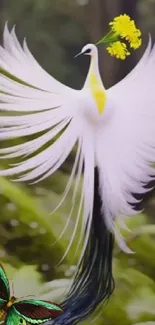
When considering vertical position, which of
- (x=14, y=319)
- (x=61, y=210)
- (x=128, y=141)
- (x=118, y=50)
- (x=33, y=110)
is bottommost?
(x=14, y=319)

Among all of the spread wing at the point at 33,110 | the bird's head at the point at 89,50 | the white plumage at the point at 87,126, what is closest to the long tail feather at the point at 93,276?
the white plumage at the point at 87,126

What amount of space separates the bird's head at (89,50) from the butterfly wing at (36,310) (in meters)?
0.58

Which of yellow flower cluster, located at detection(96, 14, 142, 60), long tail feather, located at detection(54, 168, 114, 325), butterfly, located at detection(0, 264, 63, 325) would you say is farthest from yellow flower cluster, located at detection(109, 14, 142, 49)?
butterfly, located at detection(0, 264, 63, 325)

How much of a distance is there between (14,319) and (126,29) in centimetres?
72

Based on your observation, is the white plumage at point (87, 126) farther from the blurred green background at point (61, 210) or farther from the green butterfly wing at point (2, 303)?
the green butterfly wing at point (2, 303)

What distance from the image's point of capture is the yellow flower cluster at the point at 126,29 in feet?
3.45

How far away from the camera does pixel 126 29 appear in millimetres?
1053

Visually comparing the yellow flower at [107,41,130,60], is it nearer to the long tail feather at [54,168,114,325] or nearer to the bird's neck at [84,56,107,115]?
the bird's neck at [84,56,107,115]

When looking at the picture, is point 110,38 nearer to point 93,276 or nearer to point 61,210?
point 61,210

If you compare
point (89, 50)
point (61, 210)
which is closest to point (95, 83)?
point (89, 50)

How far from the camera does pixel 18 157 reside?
1.01m

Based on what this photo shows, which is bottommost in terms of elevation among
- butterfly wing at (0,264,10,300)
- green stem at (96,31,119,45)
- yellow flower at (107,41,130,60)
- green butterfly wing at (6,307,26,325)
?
green butterfly wing at (6,307,26,325)

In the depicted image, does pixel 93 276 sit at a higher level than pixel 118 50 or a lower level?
lower

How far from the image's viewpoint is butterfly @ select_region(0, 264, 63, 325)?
3.29 ft
